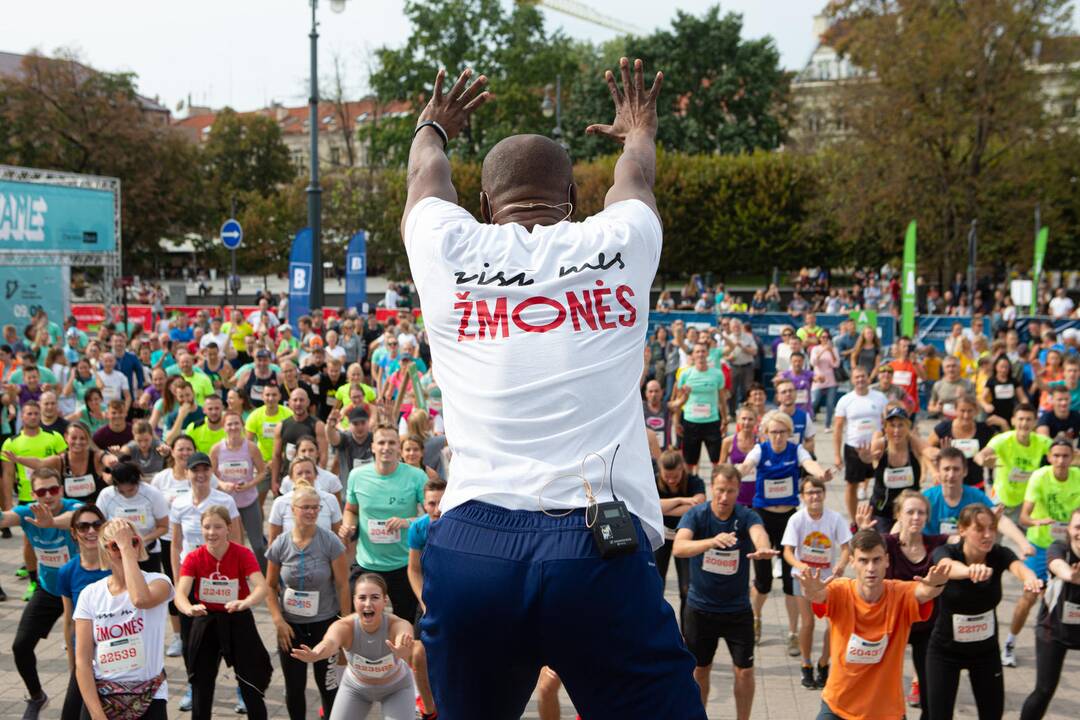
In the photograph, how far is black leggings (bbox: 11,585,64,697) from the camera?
716cm

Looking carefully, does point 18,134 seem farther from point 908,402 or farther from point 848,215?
point 908,402

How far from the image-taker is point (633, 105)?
266 cm

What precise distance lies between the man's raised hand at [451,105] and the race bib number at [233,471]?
24.7 ft

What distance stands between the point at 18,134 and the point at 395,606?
44.8 m

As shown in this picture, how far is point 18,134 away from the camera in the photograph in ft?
150

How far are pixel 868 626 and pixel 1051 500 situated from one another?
3141 millimetres

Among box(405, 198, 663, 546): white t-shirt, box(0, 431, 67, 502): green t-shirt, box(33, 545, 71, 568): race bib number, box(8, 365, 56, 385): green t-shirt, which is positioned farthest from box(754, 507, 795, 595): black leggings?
box(8, 365, 56, 385): green t-shirt

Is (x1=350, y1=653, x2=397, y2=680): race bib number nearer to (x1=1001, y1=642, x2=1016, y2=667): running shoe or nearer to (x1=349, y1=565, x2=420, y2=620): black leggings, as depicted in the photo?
(x1=349, y1=565, x2=420, y2=620): black leggings

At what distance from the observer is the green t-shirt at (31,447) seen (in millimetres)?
10117

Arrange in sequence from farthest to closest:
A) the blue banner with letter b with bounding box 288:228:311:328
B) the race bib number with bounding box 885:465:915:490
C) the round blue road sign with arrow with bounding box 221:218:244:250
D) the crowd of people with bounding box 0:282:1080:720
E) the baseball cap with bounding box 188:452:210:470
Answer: the round blue road sign with arrow with bounding box 221:218:244:250
the blue banner with letter b with bounding box 288:228:311:328
the race bib number with bounding box 885:465:915:490
the baseball cap with bounding box 188:452:210:470
the crowd of people with bounding box 0:282:1080:720

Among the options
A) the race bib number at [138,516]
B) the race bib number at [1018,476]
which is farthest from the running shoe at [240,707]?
the race bib number at [1018,476]

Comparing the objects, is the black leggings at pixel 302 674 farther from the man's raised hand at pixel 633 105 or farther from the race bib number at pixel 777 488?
the man's raised hand at pixel 633 105

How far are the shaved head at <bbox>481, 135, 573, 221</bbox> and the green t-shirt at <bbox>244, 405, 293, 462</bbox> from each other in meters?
8.80

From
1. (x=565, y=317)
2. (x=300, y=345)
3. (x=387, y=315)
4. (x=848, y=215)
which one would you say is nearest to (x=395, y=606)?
(x=565, y=317)
